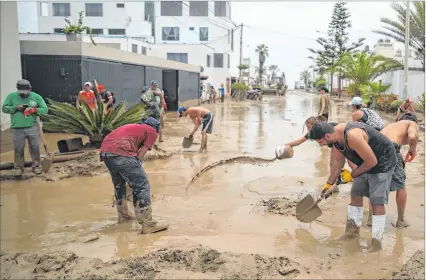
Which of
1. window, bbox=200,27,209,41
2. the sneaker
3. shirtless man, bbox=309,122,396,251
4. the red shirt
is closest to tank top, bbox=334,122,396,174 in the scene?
shirtless man, bbox=309,122,396,251

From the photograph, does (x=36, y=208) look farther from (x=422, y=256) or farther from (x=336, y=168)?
(x=422, y=256)

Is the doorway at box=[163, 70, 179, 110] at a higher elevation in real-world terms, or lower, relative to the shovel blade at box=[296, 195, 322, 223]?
higher

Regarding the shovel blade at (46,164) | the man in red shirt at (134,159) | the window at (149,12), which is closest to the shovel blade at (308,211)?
the man in red shirt at (134,159)

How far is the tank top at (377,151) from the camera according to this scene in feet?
13.0

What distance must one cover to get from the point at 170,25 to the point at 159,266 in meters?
45.2

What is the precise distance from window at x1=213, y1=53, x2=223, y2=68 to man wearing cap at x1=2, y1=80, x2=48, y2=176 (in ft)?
131

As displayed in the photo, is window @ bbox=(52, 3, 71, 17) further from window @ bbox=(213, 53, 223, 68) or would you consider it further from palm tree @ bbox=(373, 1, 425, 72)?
palm tree @ bbox=(373, 1, 425, 72)

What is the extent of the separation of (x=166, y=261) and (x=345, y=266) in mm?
1543

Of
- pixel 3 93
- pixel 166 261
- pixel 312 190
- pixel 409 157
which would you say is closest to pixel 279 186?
pixel 312 190

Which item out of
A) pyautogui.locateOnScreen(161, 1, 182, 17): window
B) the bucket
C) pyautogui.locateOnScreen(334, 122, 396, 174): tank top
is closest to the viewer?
pyautogui.locateOnScreen(334, 122, 396, 174): tank top

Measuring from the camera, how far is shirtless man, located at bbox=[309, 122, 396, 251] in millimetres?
3840

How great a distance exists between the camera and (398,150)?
187 inches

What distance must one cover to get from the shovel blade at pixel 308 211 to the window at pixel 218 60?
42227mm

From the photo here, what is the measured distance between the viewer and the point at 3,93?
1041 cm
